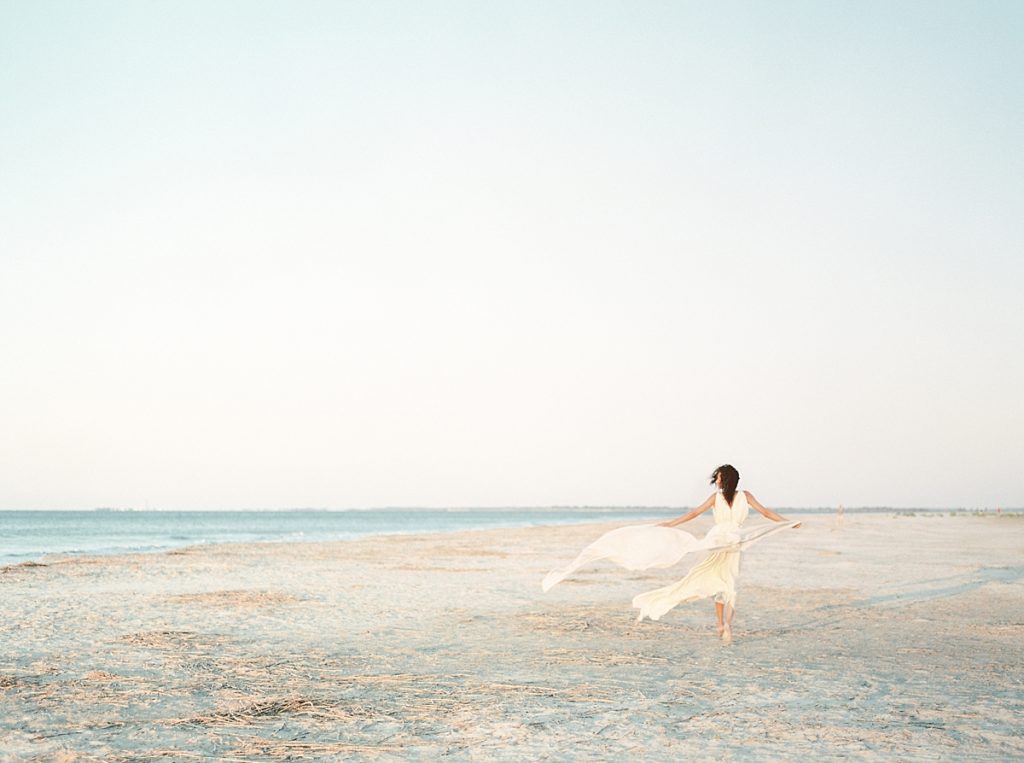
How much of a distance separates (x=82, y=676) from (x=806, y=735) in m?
6.95

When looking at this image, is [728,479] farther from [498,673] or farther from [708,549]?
[498,673]

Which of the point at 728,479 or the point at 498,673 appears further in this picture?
the point at 728,479

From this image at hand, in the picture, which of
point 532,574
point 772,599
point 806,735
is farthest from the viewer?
point 532,574

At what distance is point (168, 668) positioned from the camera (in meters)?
9.33

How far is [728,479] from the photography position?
1131 cm

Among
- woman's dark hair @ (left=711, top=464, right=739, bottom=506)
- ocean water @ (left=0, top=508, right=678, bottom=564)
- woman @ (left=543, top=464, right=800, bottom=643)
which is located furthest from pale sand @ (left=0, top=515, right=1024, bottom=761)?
ocean water @ (left=0, top=508, right=678, bottom=564)

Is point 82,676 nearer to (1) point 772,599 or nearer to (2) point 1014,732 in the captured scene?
(2) point 1014,732

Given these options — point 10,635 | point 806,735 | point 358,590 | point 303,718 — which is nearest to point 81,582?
point 358,590

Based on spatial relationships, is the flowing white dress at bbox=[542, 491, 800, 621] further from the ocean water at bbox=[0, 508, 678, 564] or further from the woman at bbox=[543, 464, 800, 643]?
the ocean water at bbox=[0, 508, 678, 564]

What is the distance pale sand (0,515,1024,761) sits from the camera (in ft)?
21.3

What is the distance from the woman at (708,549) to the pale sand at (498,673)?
1.85ft

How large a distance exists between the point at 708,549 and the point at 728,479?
0.94 m

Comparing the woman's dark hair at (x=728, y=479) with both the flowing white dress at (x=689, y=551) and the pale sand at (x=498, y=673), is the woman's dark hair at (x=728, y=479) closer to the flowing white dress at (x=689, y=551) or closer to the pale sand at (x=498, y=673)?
the flowing white dress at (x=689, y=551)

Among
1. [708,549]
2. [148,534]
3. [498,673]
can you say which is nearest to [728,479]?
[708,549]
